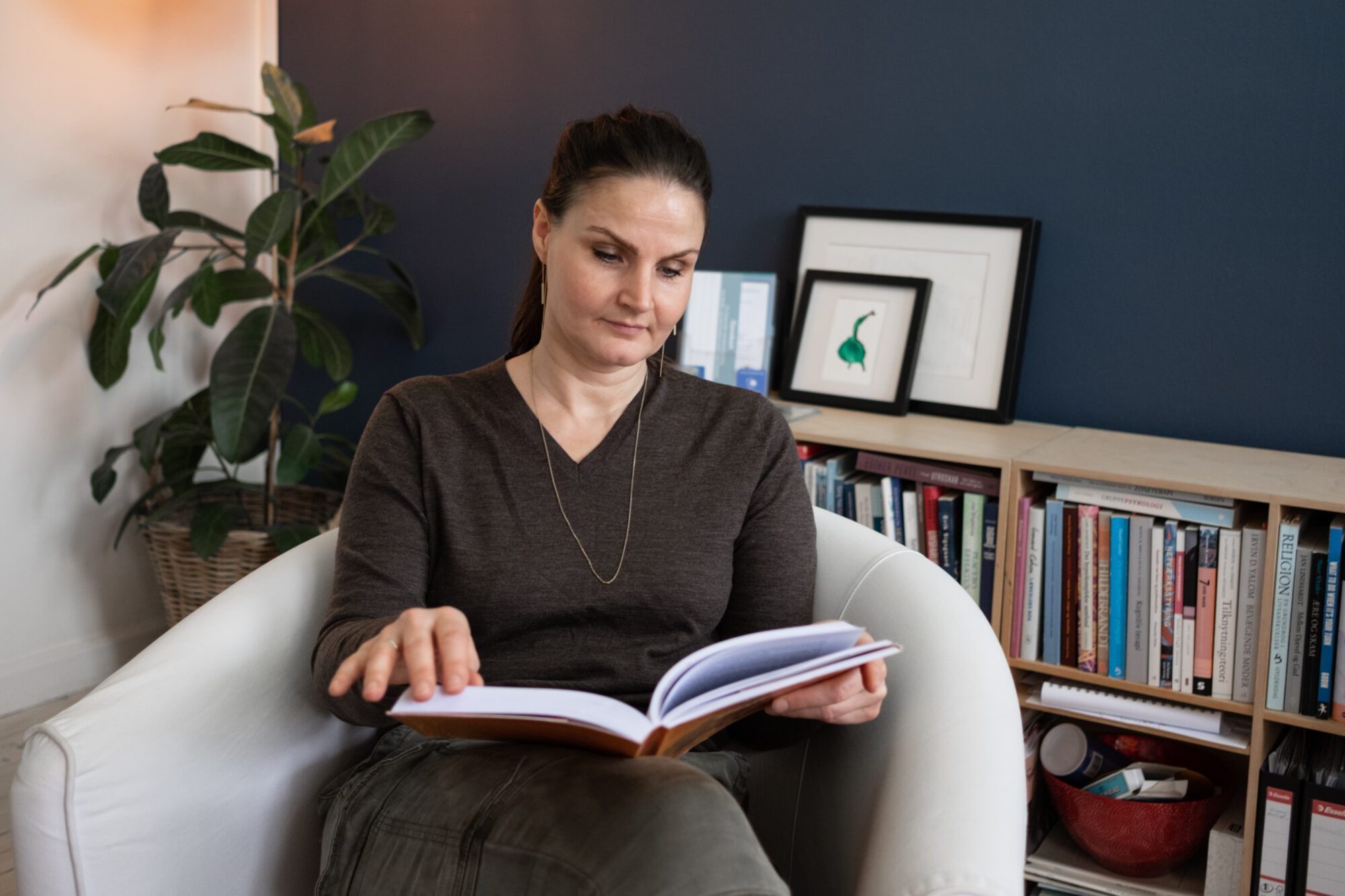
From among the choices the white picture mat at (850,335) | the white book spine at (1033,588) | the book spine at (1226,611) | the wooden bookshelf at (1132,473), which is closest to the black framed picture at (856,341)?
the white picture mat at (850,335)

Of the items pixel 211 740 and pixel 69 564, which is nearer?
pixel 211 740

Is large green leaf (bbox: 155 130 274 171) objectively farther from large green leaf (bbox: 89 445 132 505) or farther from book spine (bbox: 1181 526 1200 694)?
book spine (bbox: 1181 526 1200 694)

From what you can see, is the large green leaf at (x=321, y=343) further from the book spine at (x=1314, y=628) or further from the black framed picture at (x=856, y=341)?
the book spine at (x=1314, y=628)

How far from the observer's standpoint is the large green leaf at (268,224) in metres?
2.34

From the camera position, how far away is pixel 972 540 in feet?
5.98

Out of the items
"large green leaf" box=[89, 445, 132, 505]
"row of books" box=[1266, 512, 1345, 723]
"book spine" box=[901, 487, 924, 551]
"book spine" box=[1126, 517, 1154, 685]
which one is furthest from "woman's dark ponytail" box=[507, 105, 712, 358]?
"large green leaf" box=[89, 445, 132, 505]

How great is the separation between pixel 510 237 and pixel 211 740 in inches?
68.9

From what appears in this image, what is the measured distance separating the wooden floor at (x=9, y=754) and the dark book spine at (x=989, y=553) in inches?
62.4

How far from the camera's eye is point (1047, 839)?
6.13 ft

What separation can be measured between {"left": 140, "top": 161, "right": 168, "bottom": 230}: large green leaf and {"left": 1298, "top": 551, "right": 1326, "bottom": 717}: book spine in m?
2.38

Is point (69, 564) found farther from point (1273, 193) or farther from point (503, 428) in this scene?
point (1273, 193)

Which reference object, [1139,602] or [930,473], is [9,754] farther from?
[1139,602]

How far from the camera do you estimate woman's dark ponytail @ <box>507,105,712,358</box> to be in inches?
49.8

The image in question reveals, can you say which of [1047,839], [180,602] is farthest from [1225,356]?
[180,602]
